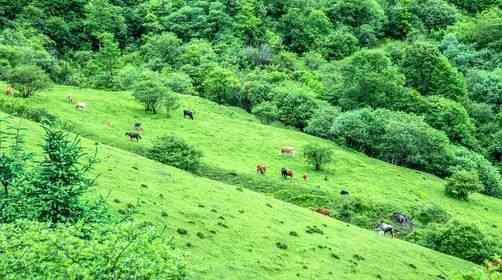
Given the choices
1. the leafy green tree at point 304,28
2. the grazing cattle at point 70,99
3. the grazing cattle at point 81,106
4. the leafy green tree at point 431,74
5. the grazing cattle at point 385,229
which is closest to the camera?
the grazing cattle at point 385,229

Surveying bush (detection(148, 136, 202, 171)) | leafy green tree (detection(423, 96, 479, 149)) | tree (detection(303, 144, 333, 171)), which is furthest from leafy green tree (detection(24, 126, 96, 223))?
leafy green tree (detection(423, 96, 479, 149))

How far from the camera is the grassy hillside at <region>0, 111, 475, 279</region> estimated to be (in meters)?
34.2

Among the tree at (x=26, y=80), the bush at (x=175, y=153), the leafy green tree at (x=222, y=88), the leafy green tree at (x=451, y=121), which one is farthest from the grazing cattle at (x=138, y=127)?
the leafy green tree at (x=451, y=121)

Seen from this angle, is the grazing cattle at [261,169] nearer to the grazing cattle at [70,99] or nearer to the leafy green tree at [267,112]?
the grazing cattle at [70,99]

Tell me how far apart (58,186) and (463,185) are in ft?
204

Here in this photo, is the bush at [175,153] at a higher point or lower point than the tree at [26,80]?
lower

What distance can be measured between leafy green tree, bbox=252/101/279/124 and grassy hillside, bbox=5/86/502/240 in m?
9.23

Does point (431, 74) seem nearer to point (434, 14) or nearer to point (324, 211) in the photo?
point (434, 14)

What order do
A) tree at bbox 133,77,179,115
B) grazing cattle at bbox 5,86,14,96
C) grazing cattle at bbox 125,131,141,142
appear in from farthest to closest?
tree at bbox 133,77,179,115
grazing cattle at bbox 5,86,14,96
grazing cattle at bbox 125,131,141,142

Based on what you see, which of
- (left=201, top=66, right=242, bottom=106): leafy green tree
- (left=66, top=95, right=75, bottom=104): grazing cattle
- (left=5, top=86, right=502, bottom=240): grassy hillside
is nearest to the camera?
(left=5, top=86, right=502, bottom=240): grassy hillside

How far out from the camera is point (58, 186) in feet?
75.9

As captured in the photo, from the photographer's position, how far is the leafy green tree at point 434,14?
186375 mm

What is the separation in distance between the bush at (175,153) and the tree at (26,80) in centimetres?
2272

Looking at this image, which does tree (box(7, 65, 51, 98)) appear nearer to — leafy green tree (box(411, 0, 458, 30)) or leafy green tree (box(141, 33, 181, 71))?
leafy green tree (box(141, 33, 181, 71))
